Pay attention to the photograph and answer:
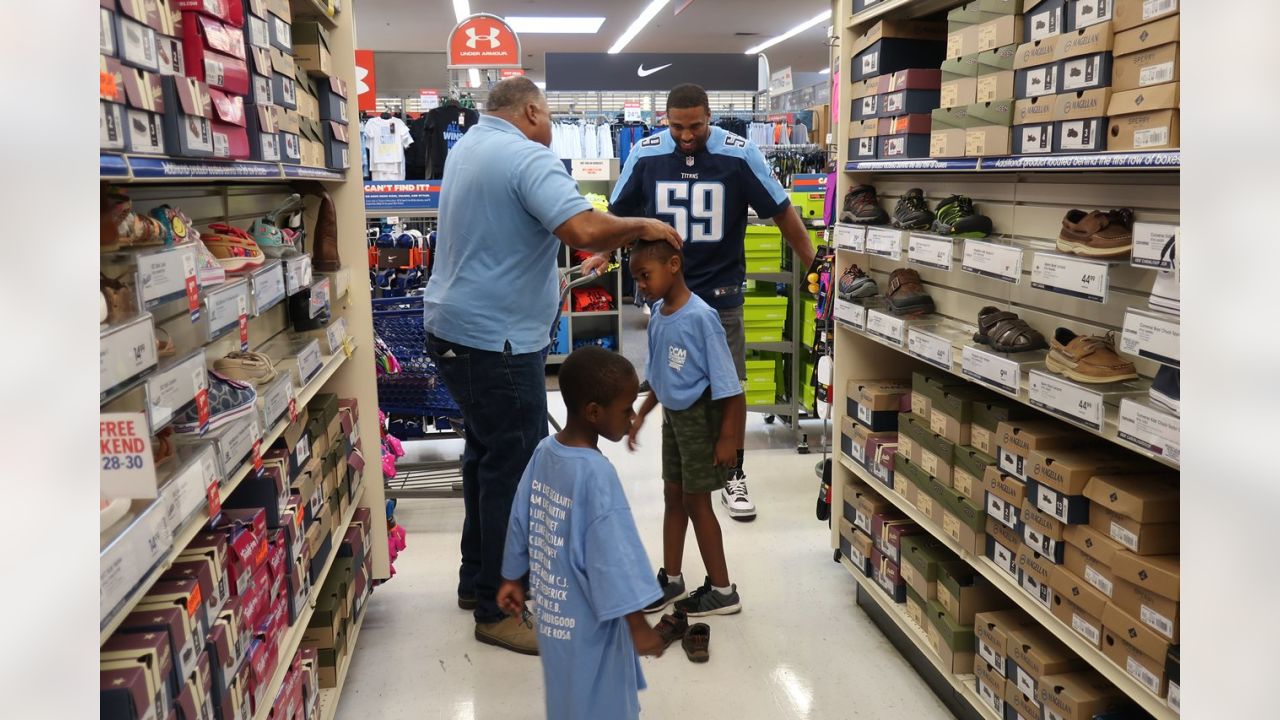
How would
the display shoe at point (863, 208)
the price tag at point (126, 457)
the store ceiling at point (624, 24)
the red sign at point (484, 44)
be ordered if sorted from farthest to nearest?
the store ceiling at point (624, 24), the red sign at point (484, 44), the display shoe at point (863, 208), the price tag at point (126, 457)

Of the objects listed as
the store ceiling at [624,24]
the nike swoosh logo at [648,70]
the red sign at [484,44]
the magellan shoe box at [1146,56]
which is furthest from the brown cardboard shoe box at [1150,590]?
the store ceiling at [624,24]

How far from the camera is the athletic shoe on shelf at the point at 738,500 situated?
15.7ft

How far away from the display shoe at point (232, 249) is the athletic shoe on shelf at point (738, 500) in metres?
3.00

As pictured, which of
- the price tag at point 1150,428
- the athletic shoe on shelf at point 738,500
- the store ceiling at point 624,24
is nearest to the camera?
the price tag at point 1150,428

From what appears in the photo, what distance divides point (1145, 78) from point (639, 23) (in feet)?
54.0

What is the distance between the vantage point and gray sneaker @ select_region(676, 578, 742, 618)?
3.69 metres

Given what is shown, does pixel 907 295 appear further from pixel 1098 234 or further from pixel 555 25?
pixel 555 25

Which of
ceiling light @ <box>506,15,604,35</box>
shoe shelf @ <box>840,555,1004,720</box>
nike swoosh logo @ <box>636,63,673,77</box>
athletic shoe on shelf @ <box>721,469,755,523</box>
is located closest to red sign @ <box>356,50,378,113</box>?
nike swoosh logo @ <box>636,63,673,77</box>

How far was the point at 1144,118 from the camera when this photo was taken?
2006 millimetres

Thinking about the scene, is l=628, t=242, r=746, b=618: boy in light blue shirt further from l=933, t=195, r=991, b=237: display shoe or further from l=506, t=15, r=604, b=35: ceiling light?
l=506, t=15, r=604, b=35: ceiling light

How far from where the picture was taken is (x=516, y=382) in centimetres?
326

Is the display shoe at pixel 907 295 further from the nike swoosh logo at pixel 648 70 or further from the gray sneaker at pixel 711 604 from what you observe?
the nike swoosh logo at pixel 648 70

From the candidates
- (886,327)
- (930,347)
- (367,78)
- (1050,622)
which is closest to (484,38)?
(367,78)
